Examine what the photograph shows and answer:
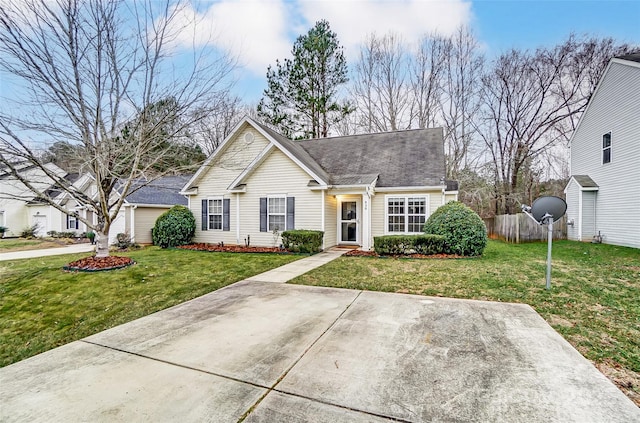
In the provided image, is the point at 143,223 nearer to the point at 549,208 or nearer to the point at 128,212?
the point at 128,212

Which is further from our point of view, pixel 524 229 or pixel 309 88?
pixel 309 88

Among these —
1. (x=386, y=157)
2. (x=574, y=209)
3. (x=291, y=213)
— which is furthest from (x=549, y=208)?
(x=574, y=209)

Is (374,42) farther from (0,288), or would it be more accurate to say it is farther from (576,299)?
(0,288)

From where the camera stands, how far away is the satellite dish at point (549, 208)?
5898mm

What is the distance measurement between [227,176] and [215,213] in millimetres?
1941

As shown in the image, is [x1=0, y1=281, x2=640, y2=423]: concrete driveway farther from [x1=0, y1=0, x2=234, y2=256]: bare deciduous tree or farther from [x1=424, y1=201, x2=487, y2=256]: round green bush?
[x1=0, y1=0, x2=234, y2=256]: bare deciduous tree

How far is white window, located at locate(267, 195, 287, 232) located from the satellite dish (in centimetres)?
888

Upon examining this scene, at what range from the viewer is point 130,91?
8648mm

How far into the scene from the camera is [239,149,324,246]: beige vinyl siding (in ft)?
39.8

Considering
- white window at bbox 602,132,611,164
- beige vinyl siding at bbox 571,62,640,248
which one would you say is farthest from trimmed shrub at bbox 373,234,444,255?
white window at bbox 602,132,611,164

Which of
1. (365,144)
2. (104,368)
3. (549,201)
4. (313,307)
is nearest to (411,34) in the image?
(365,144)

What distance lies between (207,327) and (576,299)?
6.30 m

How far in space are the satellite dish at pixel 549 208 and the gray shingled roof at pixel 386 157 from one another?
5731 millimetres

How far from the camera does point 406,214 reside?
1230cm
